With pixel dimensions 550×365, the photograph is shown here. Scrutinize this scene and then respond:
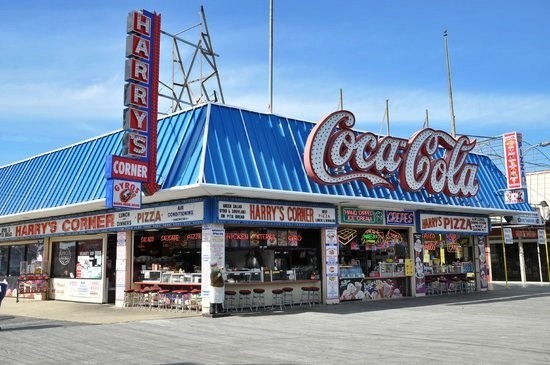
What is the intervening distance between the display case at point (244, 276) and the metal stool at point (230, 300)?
1.39 ft

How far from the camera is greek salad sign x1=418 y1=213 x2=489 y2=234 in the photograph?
A: 2464cm

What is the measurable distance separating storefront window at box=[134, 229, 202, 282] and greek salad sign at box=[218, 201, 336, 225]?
7.34 ft

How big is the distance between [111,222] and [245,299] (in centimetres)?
658

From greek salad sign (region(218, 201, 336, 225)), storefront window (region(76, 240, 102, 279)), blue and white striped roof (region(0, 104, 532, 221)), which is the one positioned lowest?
storefront window (region(76, 240, 102, 279))

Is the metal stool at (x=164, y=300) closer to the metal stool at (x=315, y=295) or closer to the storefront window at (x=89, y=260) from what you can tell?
the storefront window at (x=89, y=260)

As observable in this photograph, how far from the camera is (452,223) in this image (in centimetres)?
2606

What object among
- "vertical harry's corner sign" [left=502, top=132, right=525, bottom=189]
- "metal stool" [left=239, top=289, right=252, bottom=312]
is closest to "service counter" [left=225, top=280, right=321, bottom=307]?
"metal stool" [left=239, top=289, right=252, bottom=312]

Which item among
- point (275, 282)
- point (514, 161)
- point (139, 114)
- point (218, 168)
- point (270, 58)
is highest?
point (270, 58)

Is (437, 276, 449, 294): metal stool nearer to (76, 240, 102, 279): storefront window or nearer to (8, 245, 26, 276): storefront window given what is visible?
(76, 240, 102, 279): storefront window

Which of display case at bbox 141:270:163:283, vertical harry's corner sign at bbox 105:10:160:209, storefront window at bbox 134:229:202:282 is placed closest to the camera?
vertical harry's corner sign at bbox 105:10:160:209

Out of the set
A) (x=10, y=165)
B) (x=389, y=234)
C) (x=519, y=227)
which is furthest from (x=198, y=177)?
(x=519, y=227)

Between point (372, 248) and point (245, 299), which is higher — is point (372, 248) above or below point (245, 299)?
above

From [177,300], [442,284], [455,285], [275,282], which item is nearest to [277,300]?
[275,282]

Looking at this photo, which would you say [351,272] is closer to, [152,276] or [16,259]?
[152,276]
